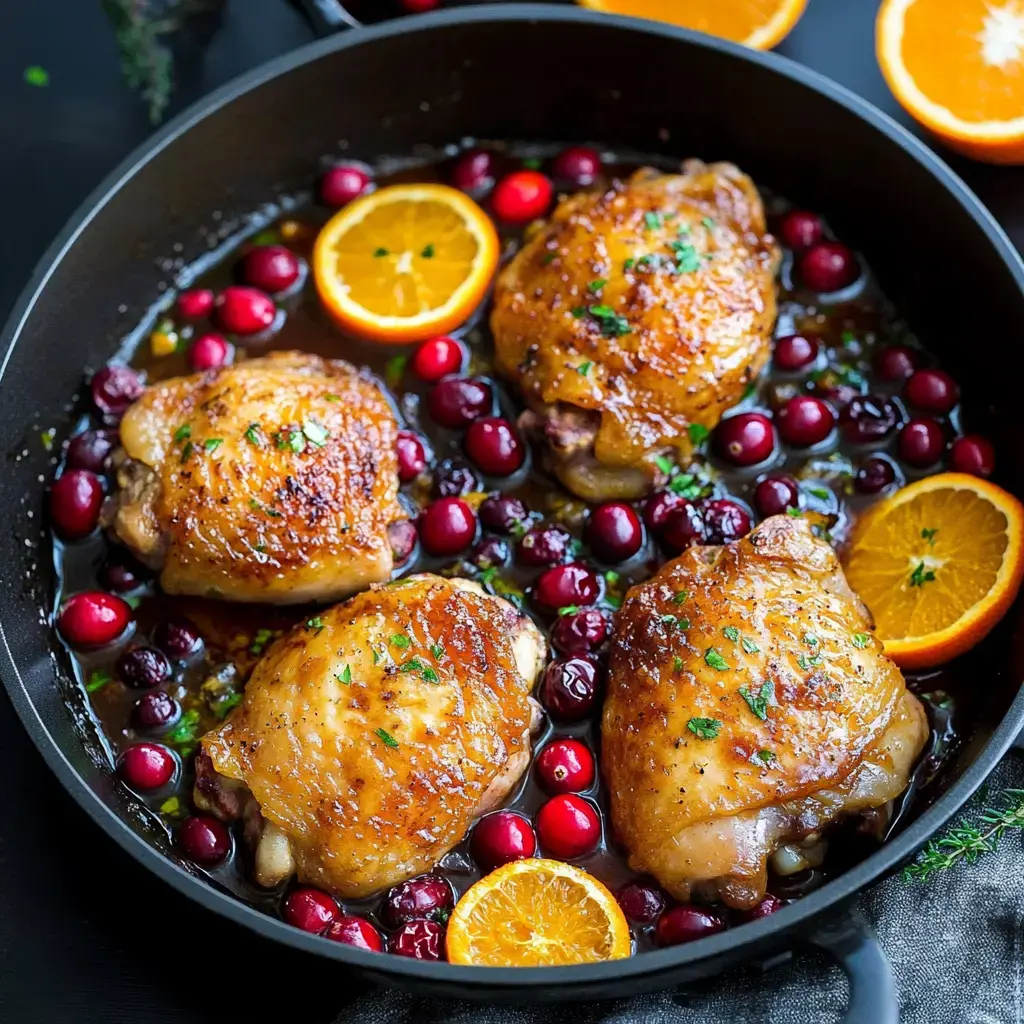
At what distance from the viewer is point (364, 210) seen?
4.49 m

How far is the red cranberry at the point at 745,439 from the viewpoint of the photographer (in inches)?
161

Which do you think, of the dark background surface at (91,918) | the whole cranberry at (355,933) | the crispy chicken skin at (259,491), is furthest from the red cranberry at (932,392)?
the whole cranberry at (355,933)

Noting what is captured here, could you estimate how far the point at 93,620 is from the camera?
12.8ft

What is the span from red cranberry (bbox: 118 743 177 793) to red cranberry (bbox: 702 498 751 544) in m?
1.73

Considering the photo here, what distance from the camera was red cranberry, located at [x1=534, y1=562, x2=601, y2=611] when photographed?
3896mm

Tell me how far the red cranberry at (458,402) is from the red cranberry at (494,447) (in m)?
0.07

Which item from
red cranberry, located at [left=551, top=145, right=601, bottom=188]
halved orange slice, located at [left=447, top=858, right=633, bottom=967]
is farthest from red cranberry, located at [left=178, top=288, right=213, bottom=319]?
halved orange slice, located at [left=447, top=858, right=633, bottom=967]

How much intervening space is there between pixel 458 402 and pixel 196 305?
40.2 inches

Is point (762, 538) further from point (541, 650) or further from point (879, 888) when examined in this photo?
point (879, 888)

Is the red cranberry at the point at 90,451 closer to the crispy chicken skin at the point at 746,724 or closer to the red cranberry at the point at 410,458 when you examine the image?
the red cranberry at the point at 410,458

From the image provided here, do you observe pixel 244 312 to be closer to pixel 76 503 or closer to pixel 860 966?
pixel 76 503

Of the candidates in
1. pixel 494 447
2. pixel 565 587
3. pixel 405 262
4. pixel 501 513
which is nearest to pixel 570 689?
pixel 565 587

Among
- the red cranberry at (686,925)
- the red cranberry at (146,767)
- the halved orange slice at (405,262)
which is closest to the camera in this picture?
the red cranberry at (686,925)

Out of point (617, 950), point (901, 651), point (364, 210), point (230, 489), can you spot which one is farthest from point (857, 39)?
point (617, 950)
